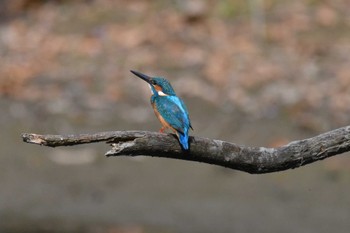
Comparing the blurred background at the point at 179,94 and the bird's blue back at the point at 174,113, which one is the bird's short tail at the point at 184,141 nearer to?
the bird's blue back at the point at 174,113

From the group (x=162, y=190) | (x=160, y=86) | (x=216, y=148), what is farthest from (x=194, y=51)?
(x=216, y=148)

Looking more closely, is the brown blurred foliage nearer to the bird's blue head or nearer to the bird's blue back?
the bird's blue head

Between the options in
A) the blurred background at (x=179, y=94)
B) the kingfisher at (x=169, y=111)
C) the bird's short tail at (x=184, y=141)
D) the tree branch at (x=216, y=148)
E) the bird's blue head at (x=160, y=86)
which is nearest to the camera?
the tree branch at (x=216, y=148)

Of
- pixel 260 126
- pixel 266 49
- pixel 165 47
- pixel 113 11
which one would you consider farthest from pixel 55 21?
pixel 260 126

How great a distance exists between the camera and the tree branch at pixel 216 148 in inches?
154

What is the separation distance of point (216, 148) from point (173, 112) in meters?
0.44

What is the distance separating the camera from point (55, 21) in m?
12.3

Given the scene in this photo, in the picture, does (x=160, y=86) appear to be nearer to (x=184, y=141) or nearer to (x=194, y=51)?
(x=184, y=141)

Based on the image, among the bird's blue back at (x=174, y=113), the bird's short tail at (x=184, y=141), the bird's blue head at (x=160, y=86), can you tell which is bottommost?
the bird's short tail at (x=184, y=141)

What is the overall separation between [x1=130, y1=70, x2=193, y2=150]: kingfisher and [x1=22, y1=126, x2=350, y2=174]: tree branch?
0.23ft

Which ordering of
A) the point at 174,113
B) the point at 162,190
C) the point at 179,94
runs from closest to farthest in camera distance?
the point at 174,113, the point at 162,190, the point at 179,94

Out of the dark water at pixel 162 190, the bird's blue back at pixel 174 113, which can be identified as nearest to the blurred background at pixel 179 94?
the dark water at pixel 162 190

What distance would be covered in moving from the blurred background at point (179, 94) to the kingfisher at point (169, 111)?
13.8 feet

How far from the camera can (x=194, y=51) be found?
37.5 ft
